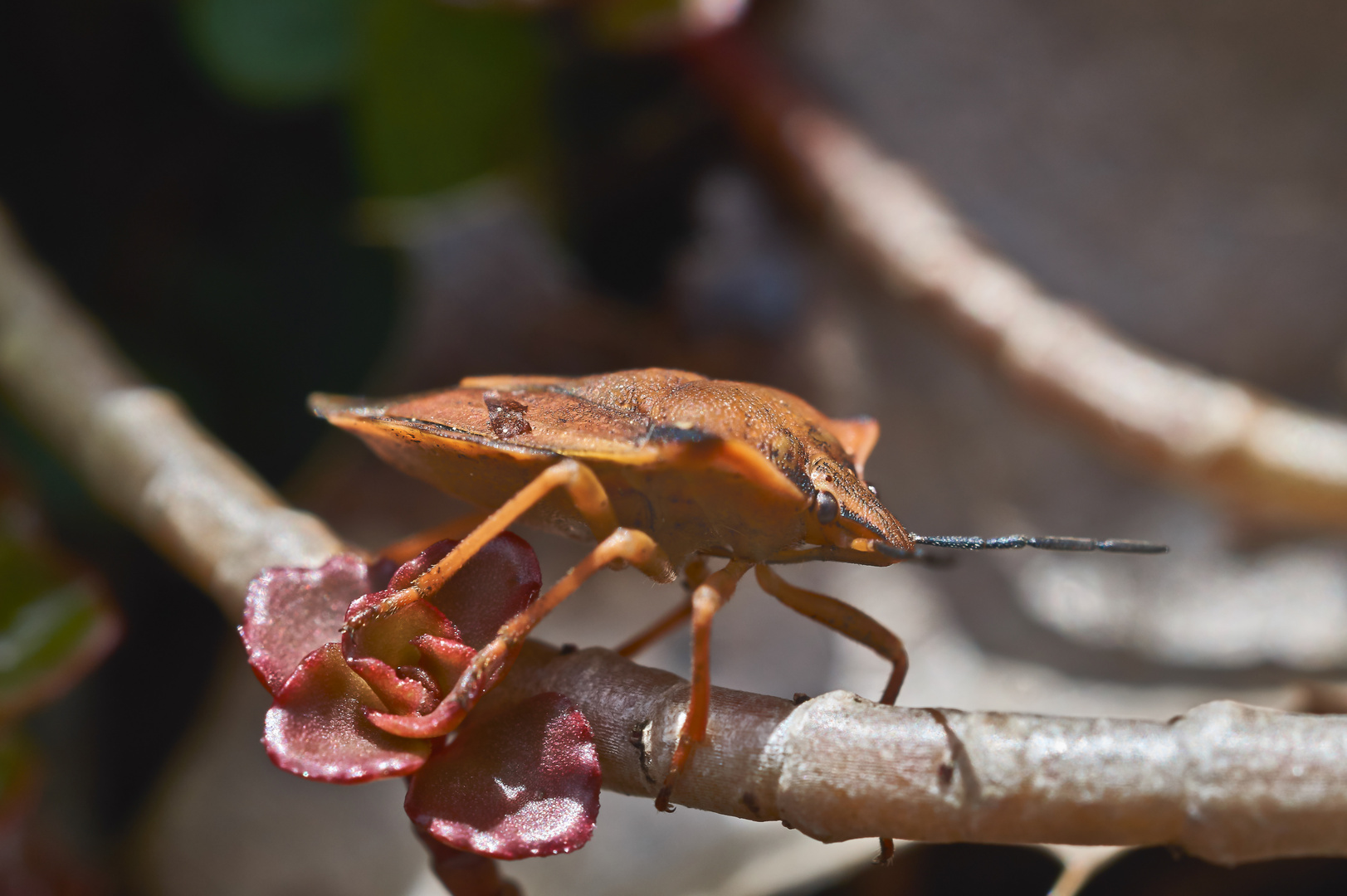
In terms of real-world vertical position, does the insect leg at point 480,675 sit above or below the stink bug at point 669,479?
below

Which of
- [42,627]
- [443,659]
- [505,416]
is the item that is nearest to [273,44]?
[42,627]

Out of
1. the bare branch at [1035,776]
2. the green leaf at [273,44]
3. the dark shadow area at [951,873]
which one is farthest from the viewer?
the green leaf at [273,44]

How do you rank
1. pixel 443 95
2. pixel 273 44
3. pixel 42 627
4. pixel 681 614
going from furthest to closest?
pixel 443 95, pixel 273 44, pixel 42 627, pixel 681 614

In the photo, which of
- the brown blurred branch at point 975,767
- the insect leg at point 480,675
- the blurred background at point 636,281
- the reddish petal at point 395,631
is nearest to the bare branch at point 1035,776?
the brown blurred branch at point 975,767

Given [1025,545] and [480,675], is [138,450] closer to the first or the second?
[480,675]

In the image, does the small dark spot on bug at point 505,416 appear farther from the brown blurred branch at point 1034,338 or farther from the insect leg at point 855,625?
the brown blurred branch at point 1034,338

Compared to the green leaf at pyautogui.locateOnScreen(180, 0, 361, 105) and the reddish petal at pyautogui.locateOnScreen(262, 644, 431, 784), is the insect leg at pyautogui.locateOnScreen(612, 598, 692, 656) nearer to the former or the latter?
the reddish petal at pyautogui.locateOnScreen(262, 644, 431, 784)

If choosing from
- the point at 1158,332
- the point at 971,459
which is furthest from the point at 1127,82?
the point at 971,459

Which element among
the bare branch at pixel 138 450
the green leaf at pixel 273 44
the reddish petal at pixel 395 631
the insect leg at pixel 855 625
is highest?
the green leaf at pixel 273 44
